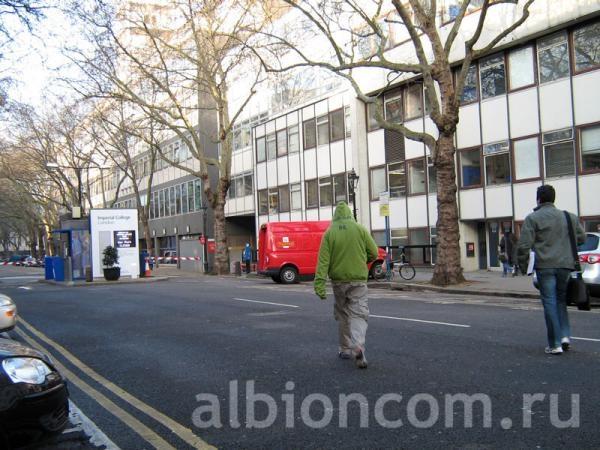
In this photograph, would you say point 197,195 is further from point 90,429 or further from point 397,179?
point 90,429

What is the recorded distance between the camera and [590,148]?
20656 mm

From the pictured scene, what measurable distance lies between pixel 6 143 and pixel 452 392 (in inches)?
1988

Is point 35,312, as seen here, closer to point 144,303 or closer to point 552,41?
point 144,303

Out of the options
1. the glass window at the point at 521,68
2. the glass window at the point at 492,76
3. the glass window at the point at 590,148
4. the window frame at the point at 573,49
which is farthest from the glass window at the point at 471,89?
the glass window at the point at 590,148

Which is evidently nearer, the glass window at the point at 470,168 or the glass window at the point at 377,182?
the glass window at the point at 470,168

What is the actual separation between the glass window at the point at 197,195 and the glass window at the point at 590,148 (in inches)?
1330

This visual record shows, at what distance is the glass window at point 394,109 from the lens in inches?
1137

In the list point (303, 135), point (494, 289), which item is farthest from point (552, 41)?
point (303, 135)

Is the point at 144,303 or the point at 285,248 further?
the point at 285,248

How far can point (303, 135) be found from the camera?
117 ft

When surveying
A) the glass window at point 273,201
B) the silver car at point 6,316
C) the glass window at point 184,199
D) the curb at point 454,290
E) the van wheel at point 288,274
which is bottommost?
the curb at point 454,290

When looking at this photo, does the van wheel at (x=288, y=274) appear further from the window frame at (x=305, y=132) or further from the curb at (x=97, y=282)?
the window frame at (x=305, y=132)

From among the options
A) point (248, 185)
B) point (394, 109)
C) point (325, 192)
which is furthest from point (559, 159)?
point (248, 185)

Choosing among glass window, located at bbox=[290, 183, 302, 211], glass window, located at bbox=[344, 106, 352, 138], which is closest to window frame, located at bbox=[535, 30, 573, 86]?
glass window, located at bbox=[344, 106, 352, 138]
